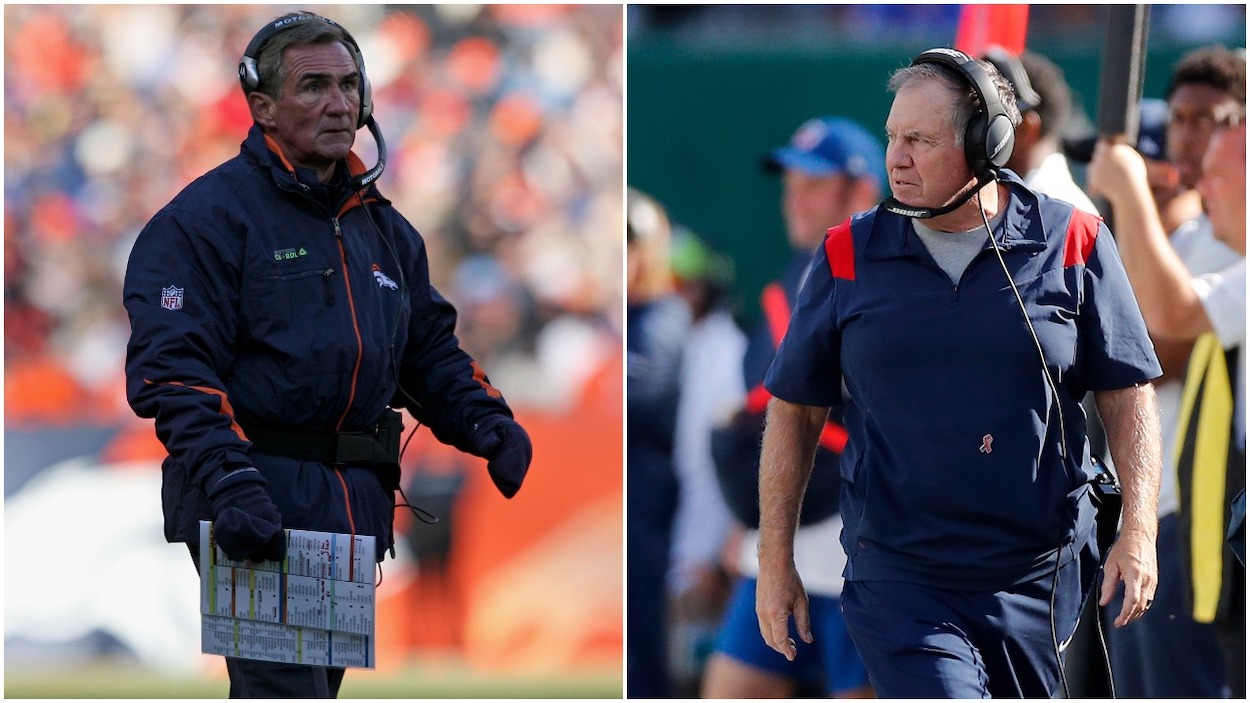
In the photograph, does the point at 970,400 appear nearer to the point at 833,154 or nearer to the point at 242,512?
the point at 242,512

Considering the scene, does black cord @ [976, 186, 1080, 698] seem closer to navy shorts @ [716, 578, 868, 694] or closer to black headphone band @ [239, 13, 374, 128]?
black headphone band @ [239, 13, 374, 128]

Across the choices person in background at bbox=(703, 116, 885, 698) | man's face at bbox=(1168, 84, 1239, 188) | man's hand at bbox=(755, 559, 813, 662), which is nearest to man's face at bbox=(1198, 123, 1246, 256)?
man's face at bbox=(1168, 84, 1239, 188)

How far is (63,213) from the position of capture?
859cm

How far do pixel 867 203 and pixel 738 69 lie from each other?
5.25ft

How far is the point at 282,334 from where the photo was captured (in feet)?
12.9

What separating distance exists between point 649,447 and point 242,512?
3.88 metres

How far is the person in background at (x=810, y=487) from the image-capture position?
5.73 m

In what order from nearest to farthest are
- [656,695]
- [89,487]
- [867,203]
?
[867,203]
[656,695]
[89,487]

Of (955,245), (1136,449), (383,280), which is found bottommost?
(1136,449)

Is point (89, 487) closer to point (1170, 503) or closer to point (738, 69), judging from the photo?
point (738, 69)

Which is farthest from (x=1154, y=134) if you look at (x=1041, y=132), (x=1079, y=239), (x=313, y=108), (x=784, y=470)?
(x=313, y=108)

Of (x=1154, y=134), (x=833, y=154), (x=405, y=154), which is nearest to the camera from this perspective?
(x=1154, y=134)

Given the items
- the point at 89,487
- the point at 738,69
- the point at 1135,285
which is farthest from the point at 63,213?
the point at 1135,285

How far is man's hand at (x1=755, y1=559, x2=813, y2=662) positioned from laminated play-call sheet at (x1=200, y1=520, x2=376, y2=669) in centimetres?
86
